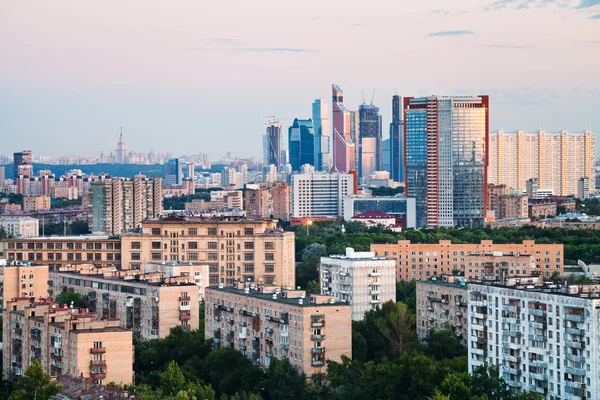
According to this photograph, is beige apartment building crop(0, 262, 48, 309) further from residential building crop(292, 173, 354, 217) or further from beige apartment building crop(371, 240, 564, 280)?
residential building crop(292, 173, 354, 217)

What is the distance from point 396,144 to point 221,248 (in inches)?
5104

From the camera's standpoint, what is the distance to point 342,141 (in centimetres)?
18538

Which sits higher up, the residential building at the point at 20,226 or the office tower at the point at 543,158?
the office tower at the point at 543,158

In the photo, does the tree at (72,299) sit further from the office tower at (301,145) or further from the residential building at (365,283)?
the office tower at (301,145)

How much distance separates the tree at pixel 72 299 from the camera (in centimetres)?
3915

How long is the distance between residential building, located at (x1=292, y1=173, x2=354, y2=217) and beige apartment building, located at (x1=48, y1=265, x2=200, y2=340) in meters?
63.5

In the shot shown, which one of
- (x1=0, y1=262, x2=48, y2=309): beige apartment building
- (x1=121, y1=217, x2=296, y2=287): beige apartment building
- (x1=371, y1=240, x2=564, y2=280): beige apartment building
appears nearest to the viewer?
(x1=0, y1=262, x2=48, y2=309): beige apartment building

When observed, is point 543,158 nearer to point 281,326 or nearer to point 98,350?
point 281,326

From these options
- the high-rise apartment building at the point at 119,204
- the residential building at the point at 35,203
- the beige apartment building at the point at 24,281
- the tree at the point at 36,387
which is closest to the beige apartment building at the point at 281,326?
the tree at the point at 36,387

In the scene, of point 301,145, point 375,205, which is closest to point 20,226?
point 375,205

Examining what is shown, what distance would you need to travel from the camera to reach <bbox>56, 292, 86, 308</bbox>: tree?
39.2 meters

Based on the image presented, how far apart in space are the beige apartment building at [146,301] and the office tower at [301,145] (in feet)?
474

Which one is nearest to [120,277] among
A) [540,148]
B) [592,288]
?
[592,288]

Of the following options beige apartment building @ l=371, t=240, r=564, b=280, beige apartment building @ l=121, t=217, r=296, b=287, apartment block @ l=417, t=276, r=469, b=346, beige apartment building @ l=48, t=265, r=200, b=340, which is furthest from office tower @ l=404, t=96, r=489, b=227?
apartment block @ l=417, t=276, r=469, b=346
